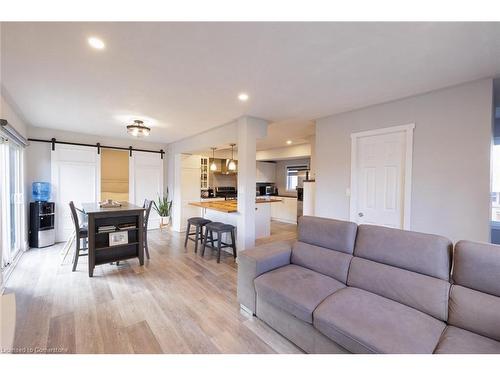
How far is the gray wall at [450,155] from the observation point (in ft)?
7.46

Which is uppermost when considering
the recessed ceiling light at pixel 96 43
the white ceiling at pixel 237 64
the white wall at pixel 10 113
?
the white ceiling at pixel 237 64

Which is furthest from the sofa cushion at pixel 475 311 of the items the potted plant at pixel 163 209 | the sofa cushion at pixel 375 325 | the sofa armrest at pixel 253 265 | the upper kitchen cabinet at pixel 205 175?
the upper kitchen cabinet at pixel 205 175

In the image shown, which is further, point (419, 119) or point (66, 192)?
point (66, 192)

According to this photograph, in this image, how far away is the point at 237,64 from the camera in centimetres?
199

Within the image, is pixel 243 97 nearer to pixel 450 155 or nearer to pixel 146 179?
pixel 450 155

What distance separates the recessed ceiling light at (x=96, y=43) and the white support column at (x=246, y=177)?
215 cm

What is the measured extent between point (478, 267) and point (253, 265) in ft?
5.44

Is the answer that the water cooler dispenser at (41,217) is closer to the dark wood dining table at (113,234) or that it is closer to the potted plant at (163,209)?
the dark wood dining table at (113,234)

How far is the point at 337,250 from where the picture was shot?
6.95ft

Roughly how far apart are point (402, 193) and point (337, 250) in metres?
1.51

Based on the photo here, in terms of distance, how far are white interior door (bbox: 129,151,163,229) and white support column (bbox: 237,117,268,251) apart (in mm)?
3435
